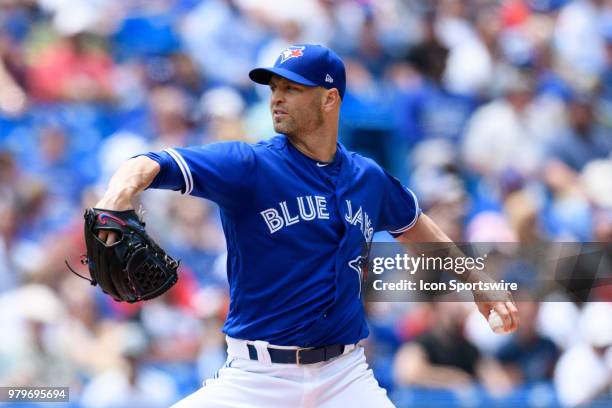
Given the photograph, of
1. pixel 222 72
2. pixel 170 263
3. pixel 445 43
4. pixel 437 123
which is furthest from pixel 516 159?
pixel 170 263

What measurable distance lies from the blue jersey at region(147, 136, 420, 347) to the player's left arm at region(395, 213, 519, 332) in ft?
1.96

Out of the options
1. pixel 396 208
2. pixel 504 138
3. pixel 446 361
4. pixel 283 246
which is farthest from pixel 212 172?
pixel 504 138

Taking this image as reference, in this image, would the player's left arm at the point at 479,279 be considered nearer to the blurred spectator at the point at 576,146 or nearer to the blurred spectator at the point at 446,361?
the blurred spectator at the point at 446,361

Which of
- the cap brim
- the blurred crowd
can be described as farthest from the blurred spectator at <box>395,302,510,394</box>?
the cap brim

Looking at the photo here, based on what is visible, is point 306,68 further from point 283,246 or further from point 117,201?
point 117,201

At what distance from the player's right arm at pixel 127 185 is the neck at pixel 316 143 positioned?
82 centimetres

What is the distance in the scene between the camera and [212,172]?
136 inches

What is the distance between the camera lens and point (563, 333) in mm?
6891

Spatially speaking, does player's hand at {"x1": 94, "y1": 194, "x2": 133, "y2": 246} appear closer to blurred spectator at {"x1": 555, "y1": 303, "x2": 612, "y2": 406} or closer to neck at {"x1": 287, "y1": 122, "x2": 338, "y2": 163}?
neck at {"x1": 287, "y1": 122, "x2": 338, "y2": 163}

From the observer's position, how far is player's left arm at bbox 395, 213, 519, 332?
4031mm

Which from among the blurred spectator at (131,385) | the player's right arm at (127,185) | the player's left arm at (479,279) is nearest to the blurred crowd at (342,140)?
the blurred spectator at (131,385)

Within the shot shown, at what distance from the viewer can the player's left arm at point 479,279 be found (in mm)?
4031

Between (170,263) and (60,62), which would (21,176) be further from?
(170,263)

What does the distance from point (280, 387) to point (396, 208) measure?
1041 millimetres
